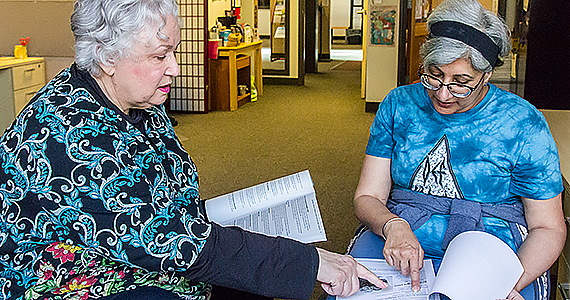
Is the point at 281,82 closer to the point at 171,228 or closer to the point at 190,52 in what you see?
the point at 190,52

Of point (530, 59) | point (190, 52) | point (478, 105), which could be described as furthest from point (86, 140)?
point (190, 52)

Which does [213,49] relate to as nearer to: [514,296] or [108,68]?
[108,68]

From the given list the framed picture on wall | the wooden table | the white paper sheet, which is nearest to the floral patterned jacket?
the white paper sheet

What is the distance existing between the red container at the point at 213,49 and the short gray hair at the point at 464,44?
4970mm

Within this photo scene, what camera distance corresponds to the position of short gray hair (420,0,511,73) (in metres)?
1.34

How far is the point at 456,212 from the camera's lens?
1.42 meters

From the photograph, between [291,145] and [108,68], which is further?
[291,145]

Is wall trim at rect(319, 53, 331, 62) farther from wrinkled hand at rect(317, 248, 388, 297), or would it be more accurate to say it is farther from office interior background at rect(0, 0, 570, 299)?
wrinkled hand at rect(317, 248, 388, 297)

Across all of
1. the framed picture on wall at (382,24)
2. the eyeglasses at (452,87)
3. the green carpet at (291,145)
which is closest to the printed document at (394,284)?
the eyeglasses at (452,87)

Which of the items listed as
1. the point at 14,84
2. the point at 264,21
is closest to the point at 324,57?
the point at 264,21

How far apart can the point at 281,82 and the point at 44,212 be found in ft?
26.4

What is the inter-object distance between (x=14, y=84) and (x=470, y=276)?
4.17 m

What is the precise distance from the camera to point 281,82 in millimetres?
8938

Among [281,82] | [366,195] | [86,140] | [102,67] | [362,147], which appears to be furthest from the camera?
[281,82]
